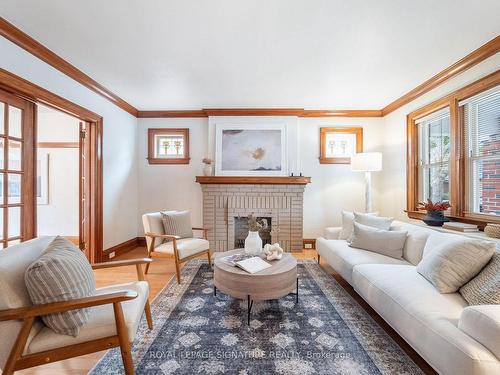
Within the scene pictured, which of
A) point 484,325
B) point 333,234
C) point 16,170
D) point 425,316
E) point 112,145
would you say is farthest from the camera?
point 112,145

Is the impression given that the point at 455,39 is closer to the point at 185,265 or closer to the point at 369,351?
the point at 369,351

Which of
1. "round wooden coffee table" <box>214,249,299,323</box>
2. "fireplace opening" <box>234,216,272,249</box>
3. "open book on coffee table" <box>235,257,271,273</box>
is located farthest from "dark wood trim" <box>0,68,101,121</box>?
"fireplace opening" <box>234,216,272,249</box>

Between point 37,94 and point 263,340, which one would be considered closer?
point 263,340

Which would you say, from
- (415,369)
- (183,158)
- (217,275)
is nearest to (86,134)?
(183,158)

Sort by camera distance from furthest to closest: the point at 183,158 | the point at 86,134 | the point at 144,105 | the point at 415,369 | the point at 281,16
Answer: the point at 183,158 → the point at 144,105 → the point at 86,134 → the point at 281,16 → the point at 415,369

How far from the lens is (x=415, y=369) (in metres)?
1.54

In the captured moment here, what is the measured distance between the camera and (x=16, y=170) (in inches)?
94.7

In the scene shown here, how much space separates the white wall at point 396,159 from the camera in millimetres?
3547

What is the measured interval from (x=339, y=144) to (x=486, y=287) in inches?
130

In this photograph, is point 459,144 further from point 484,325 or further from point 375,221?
point 484,325

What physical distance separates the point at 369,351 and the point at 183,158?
3.91 metres

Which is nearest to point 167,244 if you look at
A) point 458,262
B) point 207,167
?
point 207,167

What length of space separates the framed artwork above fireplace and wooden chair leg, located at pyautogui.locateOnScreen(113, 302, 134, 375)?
3.14 m

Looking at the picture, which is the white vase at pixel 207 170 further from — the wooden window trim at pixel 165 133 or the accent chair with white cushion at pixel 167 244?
the accent chair with white cushion at pixel 167 244
